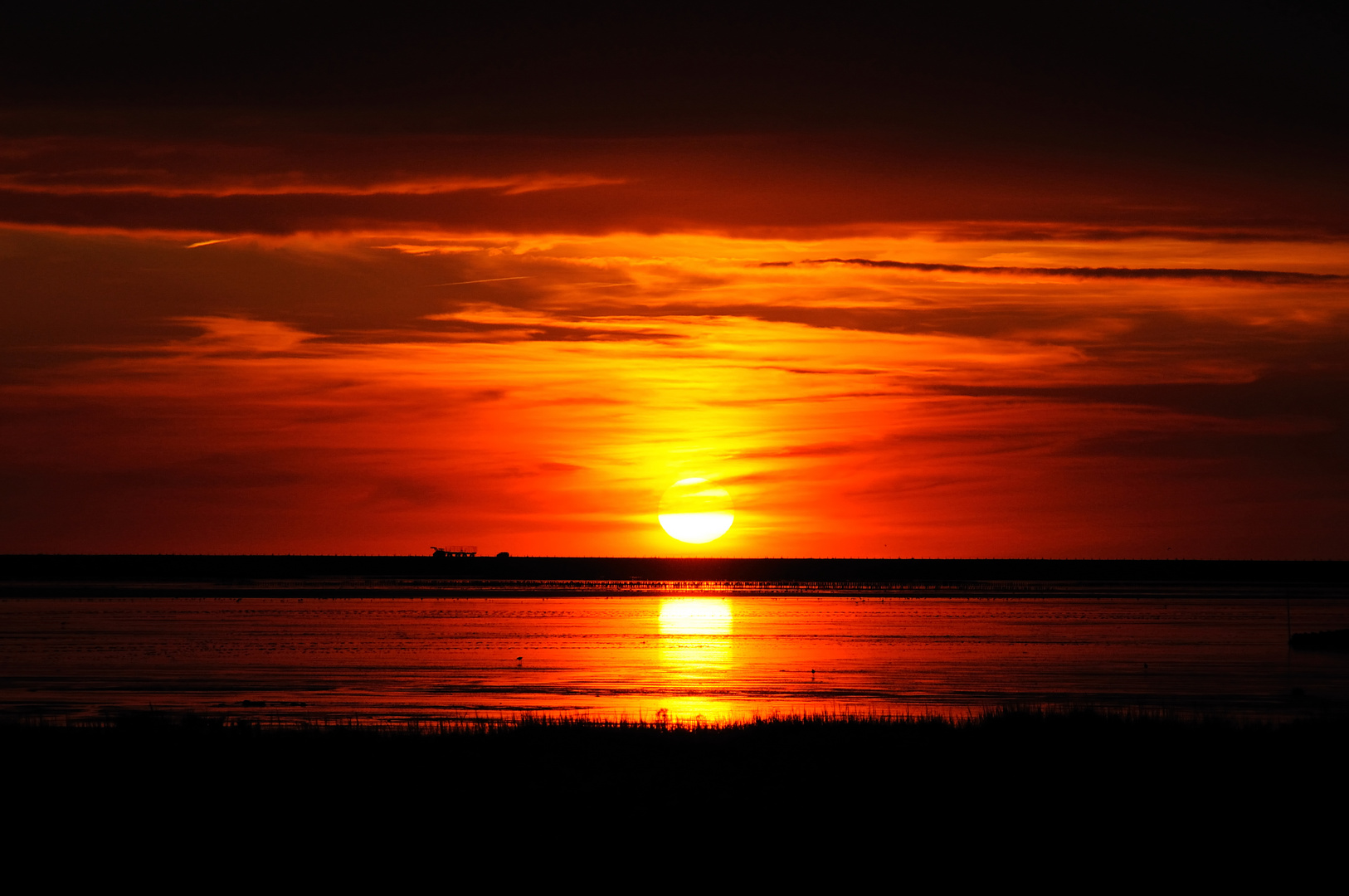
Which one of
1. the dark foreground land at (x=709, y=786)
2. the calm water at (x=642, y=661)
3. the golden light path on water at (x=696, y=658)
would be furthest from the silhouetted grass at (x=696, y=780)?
the golden light path on water at (x=696, y=658)

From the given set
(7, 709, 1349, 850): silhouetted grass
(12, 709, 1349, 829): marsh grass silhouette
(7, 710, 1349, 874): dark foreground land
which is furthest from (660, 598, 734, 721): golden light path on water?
(7, 710, 1349, 874): dark foreground land

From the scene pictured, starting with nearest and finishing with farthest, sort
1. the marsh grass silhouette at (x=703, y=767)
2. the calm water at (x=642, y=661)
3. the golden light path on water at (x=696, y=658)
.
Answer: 1. the marsh grass silhouette at (x=703, y=767)
2. the golden light path on water at (x=696, y=658)
3. the calm water at (x=642, y=661)

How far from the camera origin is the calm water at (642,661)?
39.6 m

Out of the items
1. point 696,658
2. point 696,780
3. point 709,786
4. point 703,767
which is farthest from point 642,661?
point 709,786

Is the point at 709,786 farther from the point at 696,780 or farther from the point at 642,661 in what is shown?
the point at 642,661

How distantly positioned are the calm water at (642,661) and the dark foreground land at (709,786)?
8.69 metres

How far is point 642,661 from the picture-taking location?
2143 inches

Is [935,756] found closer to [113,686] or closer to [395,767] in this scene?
[395,767]

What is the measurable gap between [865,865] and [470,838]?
5.51m

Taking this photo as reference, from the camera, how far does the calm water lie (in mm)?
39625

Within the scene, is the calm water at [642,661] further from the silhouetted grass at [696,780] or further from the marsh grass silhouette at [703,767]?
the silhouetted grass at [696,780]

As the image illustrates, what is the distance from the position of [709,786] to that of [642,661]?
1276 inches

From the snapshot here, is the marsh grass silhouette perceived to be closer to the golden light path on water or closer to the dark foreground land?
the dark foreground land

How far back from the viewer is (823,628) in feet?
255
